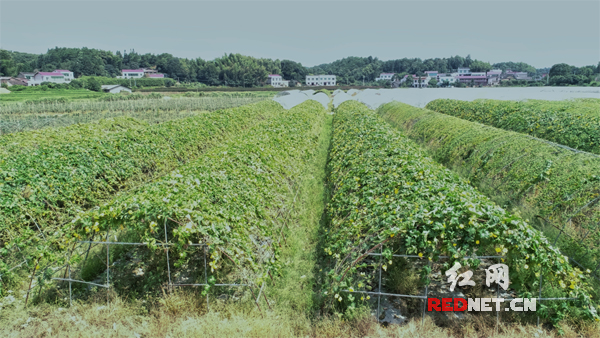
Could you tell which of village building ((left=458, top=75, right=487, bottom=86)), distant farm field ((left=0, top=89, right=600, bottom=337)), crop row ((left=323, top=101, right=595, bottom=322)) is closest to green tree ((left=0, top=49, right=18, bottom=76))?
distant farm field ((left=0, top=89, right=600, bottom=337))

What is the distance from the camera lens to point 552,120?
1277 cm

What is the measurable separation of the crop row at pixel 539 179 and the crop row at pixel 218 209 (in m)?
5.31

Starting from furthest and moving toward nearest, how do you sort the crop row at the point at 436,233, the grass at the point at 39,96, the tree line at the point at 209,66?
the tree line at the point at 209,66, the grass at the point at 39,96, the crop row at the point at 436,233

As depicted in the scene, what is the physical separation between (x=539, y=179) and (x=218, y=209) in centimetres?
733

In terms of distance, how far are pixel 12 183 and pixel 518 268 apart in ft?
33.0

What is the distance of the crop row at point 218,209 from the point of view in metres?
5.21

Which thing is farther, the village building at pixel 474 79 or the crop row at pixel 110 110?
the village building at pixel 474 79

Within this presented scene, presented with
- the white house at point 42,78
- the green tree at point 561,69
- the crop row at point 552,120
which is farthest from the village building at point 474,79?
the white house at point 42,78

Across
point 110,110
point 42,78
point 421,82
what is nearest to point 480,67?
point 421,82

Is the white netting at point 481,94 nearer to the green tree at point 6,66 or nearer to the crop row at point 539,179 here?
the crop row at point 539,179

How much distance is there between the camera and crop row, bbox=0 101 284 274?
7.25 metres

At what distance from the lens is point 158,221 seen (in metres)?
5.32

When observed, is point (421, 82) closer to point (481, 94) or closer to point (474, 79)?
point (474, 79)

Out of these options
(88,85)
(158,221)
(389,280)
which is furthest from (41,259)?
(88,85)
